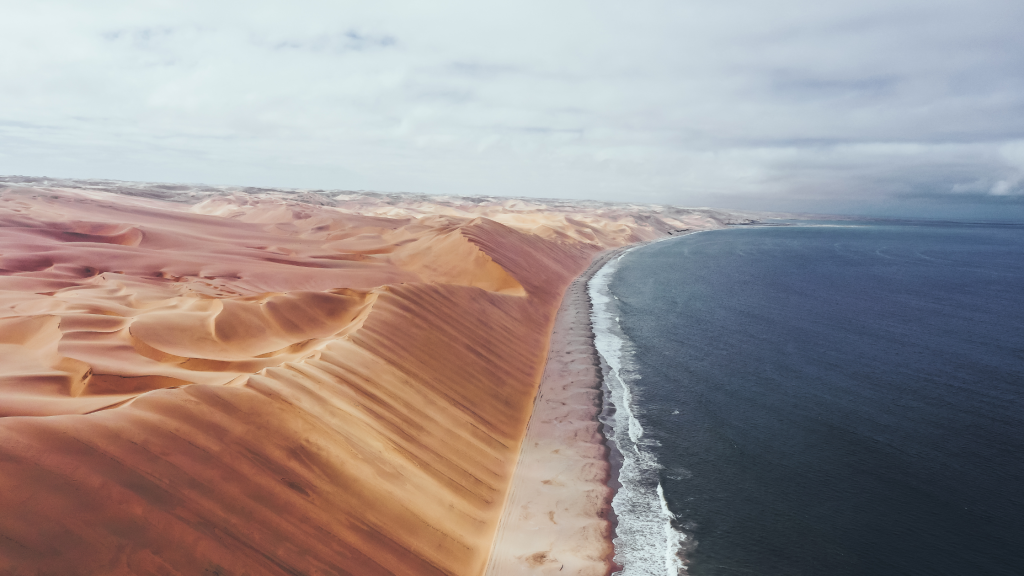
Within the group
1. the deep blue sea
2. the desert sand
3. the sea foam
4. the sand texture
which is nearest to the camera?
the desert sand

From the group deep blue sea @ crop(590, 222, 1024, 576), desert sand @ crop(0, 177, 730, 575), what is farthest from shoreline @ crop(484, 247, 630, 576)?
deep blue sea @ crop(590, 222, 1024, 576)

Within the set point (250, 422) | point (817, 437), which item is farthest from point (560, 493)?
point (817, 437)

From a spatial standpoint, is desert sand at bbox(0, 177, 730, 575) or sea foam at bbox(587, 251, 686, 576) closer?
desert sand at bbox(0, 177, 730, 575)

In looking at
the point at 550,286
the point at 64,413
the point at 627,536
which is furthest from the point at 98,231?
the point at 627,536

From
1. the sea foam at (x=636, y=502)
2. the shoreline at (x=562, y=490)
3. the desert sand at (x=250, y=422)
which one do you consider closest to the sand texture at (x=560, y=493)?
the shoreline at (x=562, y=490)

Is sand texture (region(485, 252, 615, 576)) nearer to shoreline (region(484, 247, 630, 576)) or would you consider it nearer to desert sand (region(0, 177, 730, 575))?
shoreline (region(484, 247, 630, 576))

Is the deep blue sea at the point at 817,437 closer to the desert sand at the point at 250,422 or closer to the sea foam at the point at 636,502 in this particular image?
the sea foam at the point at 636,502
